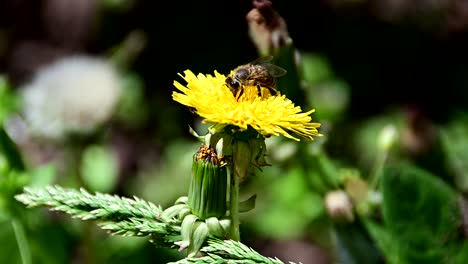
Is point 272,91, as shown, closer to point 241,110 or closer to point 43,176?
point 241,110

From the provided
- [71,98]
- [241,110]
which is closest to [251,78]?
[241,110]

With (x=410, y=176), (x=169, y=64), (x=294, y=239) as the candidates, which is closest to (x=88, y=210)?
(x=410, y=176)

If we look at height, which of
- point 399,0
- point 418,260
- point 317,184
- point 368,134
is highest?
point 399,0

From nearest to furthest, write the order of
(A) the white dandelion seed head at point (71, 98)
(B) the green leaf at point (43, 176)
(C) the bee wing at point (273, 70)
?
(C) the bee wing at point (273, 70) < (B) the green leaf at point (43, 176) < (A) the white dandelion seed head at point (71, 98)

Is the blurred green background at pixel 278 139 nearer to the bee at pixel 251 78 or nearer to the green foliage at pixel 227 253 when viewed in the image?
the bee at pixel 251 78

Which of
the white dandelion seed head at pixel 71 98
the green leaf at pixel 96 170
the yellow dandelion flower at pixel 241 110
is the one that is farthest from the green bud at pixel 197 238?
the white dandelion seed head at pixel 71 98

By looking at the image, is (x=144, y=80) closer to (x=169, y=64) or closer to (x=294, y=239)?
(x=169, y=64)
